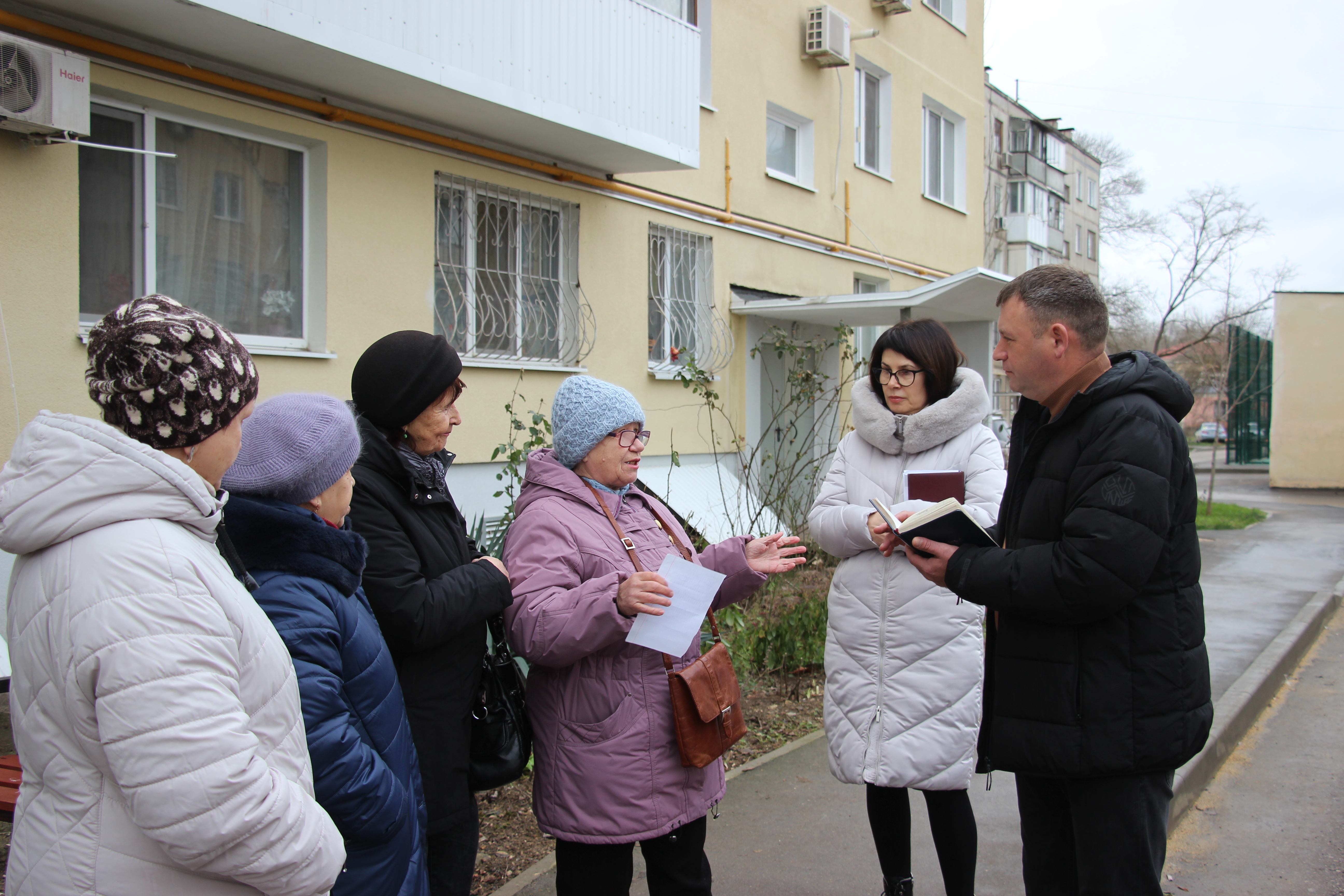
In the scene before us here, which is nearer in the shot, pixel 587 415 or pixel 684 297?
pixel 587 415

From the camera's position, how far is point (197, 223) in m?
5.75

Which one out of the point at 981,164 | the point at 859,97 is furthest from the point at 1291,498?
the point at 859,97

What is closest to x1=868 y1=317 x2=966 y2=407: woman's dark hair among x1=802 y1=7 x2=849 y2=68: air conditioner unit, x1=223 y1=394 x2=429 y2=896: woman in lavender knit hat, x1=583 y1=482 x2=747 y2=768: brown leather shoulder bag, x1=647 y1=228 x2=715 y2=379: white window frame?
x1=583 y1=482 x2=747 y2=768: brown leather shoulder bag

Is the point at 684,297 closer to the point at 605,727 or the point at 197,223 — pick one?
the point at 197,223

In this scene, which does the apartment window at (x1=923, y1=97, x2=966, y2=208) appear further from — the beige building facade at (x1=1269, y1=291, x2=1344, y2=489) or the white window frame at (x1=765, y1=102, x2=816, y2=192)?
the beige building facade at (x1=1269, y1=291, x2=1344, y2=489)

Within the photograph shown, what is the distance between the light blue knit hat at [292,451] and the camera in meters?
1.87

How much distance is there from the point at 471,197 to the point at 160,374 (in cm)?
627

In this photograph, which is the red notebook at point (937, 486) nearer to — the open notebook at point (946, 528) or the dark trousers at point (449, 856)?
the open notebook at point (946, 528)

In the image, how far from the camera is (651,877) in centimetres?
254

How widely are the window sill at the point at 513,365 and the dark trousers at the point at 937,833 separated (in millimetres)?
4831

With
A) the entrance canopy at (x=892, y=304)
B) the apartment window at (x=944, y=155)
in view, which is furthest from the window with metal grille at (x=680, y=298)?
the apartment window at (x=944, y=155)

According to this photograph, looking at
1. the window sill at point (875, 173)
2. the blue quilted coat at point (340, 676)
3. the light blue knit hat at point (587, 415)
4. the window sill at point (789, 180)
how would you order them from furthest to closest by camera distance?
1. the window sill at point (875, 173)
2. the window sill at point (789, 180)
3. the light blue knit hat at point (587, 415)
4. the blue quilted coat at point (340, 676)

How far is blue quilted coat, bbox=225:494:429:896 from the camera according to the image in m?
1.77

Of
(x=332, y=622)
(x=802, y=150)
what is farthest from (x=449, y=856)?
(x=802, y=150)
